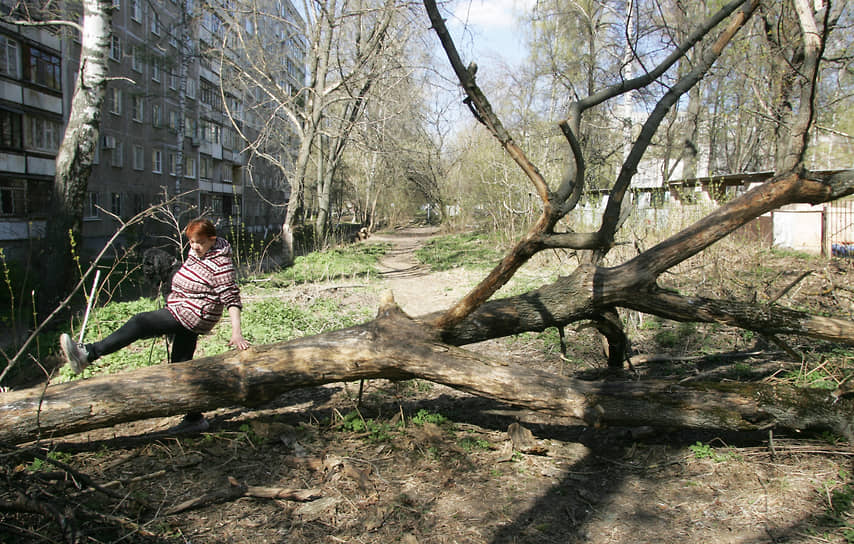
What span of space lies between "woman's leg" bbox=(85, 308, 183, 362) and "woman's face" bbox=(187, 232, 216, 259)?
469mm

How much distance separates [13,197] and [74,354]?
21775 millimetres

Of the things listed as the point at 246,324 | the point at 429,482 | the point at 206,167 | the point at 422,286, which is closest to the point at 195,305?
the point at 429,482

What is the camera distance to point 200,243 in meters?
3.90

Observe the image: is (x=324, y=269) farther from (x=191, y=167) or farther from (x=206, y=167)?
(x=206, y=167)

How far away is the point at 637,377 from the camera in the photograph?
16.2 feet

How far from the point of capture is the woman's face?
3.87 m

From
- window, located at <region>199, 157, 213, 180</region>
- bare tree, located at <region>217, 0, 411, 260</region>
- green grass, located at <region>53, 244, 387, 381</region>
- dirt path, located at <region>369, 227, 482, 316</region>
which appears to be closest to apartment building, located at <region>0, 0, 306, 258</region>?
bare tree, located at <region>217, 0, 411, 260</region>

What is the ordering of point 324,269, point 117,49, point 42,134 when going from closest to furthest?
point 324,269, point 42,134, point 117,49

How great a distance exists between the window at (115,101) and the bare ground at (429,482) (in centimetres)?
2588

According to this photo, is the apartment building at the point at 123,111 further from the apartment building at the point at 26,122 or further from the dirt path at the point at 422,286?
the dirt path at the point at 422,286

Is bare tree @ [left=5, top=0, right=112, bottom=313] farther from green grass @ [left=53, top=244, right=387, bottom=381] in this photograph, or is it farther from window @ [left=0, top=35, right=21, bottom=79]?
window @ [left=0, top=35, right=21, bottom=79]

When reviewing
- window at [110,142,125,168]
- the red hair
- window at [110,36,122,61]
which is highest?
window at [110,36,122,61]

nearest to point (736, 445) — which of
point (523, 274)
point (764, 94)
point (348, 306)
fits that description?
point (348, 306)

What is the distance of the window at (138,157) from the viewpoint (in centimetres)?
2761
